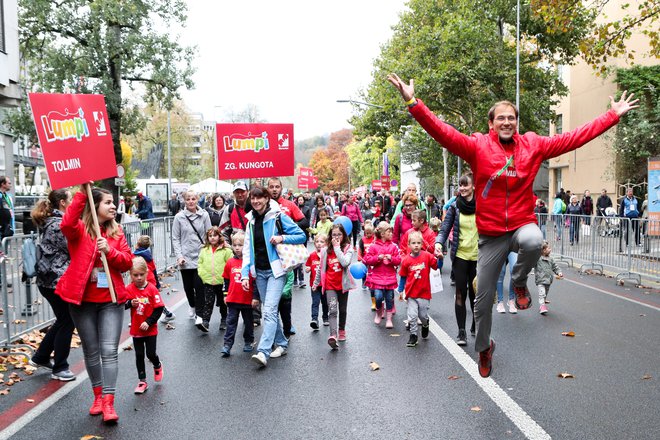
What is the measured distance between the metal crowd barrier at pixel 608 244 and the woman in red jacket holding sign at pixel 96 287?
11.4 metres

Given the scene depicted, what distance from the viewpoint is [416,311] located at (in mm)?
7852

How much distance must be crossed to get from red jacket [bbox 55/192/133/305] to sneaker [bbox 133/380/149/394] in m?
1.10

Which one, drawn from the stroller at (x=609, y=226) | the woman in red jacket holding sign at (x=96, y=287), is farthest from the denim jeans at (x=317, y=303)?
the stroller at (x=609, y=226)

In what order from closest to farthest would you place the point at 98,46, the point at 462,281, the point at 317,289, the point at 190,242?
1. the point at 462,281
2. the point at 317,289
3. the point at 190,242
4. the point at 98,46

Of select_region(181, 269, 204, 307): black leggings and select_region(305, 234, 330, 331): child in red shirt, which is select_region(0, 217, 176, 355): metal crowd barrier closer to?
select_region(181, 269, 204, 307): black leggings

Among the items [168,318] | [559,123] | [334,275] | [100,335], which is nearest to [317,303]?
[334,275]

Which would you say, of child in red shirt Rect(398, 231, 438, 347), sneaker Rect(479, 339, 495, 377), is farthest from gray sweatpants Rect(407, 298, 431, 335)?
sneaker Rect(479, 339, 495, 377)

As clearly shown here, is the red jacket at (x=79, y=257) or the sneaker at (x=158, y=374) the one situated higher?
the red jacket at (x=79, y=257)

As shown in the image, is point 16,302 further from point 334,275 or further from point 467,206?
point 467,206

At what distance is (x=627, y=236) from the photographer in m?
A: 13.8

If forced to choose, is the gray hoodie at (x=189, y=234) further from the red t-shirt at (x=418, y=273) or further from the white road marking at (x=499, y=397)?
the white road marking at (x=499, y=397)

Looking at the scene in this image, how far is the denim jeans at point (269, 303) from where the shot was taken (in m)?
6.91

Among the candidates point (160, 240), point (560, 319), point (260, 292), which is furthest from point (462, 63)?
point (260, 292)

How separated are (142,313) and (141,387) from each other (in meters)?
0.69
